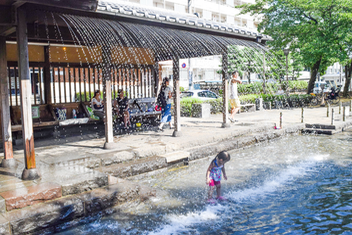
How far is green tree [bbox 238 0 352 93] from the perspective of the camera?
1845cm

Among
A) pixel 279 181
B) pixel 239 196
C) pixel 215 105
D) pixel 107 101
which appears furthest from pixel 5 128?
pixel 215 105

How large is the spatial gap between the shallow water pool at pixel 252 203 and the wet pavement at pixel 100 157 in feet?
1.56

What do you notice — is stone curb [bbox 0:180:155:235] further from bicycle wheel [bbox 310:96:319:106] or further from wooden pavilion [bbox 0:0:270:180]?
bicycle wheel [bbox 310:96:319:106]

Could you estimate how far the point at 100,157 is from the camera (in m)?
6.63

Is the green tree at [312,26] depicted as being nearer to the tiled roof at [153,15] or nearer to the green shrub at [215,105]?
the green shrub at [215,105]

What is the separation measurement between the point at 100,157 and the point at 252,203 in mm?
3330

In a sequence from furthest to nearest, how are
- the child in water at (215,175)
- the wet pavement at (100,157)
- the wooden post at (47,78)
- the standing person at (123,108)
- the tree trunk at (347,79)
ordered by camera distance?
the tree trunk at (347,79) < the standing person at (123,108) < the wooden post at (47,78) < the child in water at (215,175) < the wet pavement at (100,157)

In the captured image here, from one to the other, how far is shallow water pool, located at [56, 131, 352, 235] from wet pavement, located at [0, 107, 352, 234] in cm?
47

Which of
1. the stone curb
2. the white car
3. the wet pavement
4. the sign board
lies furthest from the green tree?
the stone curb

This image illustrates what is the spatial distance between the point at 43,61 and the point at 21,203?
6238mm

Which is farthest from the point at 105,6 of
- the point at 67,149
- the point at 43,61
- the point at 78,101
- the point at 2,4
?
the point at 78,101

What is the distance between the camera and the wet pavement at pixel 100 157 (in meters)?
4.77

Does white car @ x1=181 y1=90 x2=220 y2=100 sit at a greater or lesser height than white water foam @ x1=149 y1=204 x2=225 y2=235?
greater

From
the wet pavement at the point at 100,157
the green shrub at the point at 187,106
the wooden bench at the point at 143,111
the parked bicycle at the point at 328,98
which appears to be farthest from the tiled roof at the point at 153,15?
the parked bicycle at the point at 328,98
